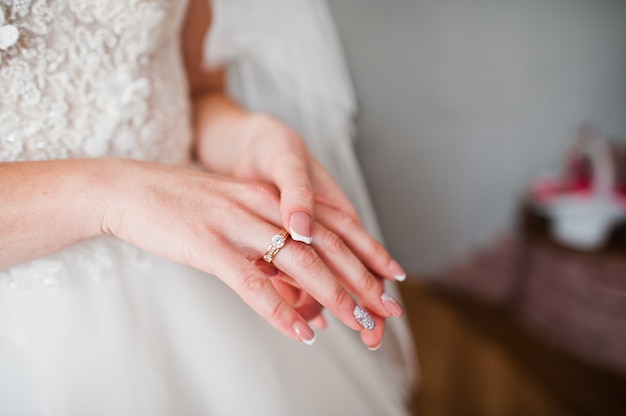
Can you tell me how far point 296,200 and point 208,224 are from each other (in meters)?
0.10

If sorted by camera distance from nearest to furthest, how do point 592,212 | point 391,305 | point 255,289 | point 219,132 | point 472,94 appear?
point 255,289 < point 391,305 < point 219,132 < point 592,212 < point 472,94

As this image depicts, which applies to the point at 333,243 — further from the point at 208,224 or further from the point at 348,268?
the point at 208,224

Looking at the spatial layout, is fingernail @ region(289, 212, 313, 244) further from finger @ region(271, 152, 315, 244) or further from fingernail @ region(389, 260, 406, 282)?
fingernail @ region(389, 260, 406, 282)

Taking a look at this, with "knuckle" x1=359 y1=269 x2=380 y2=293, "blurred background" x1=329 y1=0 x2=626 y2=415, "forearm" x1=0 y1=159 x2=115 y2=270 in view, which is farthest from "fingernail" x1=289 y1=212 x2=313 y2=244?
"blurred background" x1=329 y1=0 x2=626 y2=415

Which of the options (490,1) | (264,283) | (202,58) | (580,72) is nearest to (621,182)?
(580,72)

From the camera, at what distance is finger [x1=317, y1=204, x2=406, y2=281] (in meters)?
0.58

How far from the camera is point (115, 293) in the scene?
60cm

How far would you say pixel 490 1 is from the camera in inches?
84.7

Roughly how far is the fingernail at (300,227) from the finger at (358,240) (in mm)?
74

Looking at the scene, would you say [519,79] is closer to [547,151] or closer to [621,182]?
[547,151]

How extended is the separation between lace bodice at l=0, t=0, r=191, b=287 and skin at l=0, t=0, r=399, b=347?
6 centimetres

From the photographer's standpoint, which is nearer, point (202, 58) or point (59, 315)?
point (59, 315)

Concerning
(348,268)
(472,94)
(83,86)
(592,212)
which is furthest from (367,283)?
(472,94)

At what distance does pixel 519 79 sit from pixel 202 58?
192 cm
